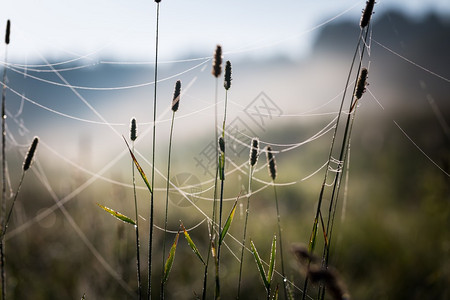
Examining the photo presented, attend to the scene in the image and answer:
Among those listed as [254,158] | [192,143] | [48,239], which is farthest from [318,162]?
[254,158]

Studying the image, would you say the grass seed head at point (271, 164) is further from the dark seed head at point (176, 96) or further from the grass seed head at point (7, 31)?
the grass seed head at point (7, 31)

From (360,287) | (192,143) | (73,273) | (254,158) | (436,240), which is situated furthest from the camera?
(192,143)

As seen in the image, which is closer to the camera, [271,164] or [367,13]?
[367,13]

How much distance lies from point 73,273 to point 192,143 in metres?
9.54

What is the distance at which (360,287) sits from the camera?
3240 millimetres

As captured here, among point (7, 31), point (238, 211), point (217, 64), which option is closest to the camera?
point (217, 64)

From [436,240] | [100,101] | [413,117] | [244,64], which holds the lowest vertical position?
[436,240]

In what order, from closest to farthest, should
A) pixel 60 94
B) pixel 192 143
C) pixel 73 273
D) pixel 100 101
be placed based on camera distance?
pixel 73 273 → pixel 192 143 → pixel 100 101 → pixel 60 94

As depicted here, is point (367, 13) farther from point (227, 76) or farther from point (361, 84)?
point (227, 76)

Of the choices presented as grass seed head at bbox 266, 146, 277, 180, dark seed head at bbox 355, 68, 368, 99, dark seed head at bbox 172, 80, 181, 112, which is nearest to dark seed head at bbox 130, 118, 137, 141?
dark seed head at bbox 172, 80, 181, 112

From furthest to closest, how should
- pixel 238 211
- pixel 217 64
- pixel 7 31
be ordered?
1. pixel 238 211
2. pixel 7 31
3. pixel 217 64

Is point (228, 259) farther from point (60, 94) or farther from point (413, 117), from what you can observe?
point (60, 94)

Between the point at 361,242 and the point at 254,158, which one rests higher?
the point at 254,158

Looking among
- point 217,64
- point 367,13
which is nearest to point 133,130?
point 217,64
